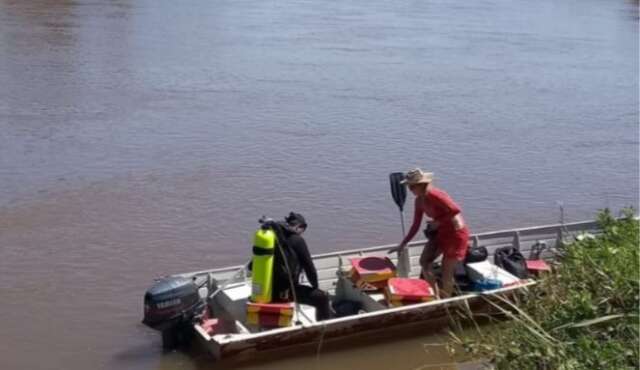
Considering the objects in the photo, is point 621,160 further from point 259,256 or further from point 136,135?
point 259,256

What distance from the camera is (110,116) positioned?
1839 centimetres

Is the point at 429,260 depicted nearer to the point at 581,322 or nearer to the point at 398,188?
the point at 398,188

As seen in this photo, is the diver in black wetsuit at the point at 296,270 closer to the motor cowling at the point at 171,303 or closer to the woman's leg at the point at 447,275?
the motor cowling at the point at 171,303

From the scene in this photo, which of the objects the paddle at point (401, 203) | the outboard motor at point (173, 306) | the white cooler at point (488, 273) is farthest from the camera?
the paddle at point (401, 203)

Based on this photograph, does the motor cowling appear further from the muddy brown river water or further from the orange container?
the orange container

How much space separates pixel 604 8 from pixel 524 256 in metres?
35.5

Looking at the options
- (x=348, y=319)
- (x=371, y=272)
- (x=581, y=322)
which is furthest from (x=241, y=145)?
(x=581, y=322)

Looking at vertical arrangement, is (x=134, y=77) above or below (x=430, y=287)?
above

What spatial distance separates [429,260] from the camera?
30.4ft

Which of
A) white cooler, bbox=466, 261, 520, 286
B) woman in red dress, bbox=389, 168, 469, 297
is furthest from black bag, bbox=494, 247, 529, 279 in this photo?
woman in red dress, bbox=389, 168, 469, 297

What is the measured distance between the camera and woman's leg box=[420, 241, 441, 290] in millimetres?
9180

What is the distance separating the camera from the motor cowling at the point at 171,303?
805cm

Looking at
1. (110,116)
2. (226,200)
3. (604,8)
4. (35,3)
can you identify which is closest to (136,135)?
(110,116)

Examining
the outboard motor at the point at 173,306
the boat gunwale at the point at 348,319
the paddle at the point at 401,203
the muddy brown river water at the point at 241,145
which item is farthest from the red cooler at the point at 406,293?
the outboard motor at the point at 173,306
